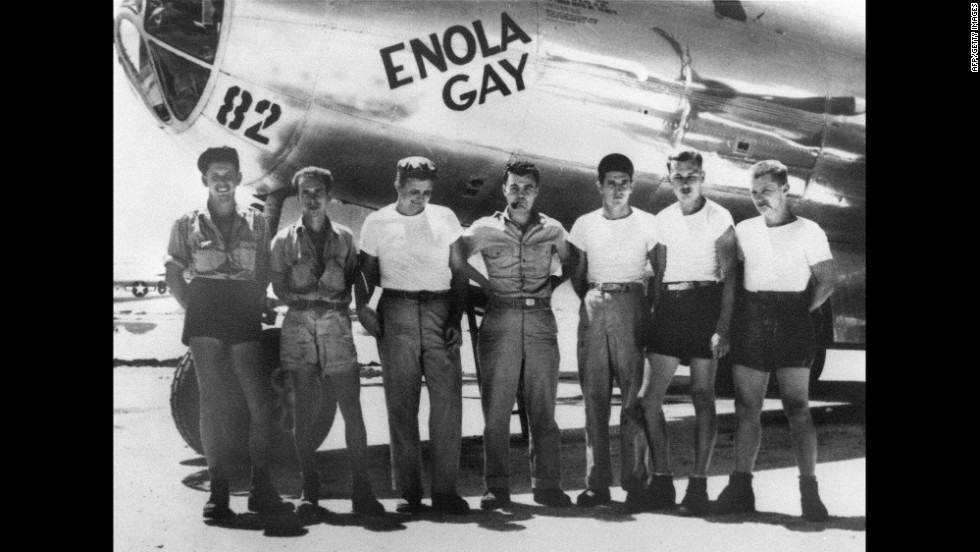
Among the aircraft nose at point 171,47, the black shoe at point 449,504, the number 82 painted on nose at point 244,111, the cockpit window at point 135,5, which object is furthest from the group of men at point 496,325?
the cockpit window at point 135,5

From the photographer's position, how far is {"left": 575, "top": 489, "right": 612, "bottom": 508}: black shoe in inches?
170

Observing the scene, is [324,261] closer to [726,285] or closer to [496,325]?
[496,325]

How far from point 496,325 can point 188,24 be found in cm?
216

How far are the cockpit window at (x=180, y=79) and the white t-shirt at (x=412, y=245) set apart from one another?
107cm

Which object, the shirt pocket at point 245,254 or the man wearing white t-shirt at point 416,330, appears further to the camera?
the shirt pocket at point 245,254

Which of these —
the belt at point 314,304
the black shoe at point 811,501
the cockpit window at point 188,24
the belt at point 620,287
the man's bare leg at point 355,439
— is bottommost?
the black shoe at point 811,501

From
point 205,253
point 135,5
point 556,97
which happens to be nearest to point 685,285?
point 556,97

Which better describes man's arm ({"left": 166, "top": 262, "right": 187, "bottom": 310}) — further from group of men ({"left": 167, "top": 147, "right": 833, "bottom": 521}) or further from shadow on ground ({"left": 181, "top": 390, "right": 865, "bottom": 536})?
shadow on ground ({"left": 181, "top": 390, "right": 865, "bottom": 536})

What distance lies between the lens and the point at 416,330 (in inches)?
166

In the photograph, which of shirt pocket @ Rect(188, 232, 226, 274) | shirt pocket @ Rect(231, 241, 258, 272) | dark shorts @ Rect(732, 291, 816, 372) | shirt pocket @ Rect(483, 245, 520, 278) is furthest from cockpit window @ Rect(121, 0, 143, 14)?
dark shorts @ Rect(732, 291, 816, 372)

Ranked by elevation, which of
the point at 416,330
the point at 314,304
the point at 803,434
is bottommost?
the point at 803,434

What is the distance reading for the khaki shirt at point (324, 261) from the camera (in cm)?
429

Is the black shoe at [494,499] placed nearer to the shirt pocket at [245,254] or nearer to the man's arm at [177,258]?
the shirt pocket at [245,254]
